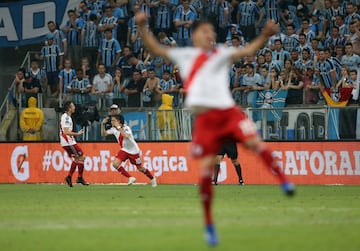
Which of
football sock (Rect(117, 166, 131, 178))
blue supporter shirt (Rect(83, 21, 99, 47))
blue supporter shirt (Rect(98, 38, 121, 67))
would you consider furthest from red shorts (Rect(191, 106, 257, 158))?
blue supporter shirt (Rect(83, 21, 99, 47))

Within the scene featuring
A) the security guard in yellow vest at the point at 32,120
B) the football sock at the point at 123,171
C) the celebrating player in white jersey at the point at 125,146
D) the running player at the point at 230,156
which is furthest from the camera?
the security guard in yellow vest at the point at 32,120

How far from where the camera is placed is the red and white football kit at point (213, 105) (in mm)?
11523

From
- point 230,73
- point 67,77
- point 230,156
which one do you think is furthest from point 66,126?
point 230,73

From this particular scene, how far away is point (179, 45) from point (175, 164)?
166 inches

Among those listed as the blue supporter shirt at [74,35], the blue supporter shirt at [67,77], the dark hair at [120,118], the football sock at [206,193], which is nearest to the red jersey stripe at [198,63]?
the football sock at [206,193]

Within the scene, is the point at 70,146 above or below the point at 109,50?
below

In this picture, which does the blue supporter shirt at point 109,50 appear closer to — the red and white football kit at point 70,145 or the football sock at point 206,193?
the red and white football kit at point 70,145

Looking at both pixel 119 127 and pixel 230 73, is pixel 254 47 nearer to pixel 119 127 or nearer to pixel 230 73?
pixel 119 127

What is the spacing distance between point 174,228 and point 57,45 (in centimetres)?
2119

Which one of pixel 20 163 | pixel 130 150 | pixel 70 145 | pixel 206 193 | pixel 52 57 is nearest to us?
pixel 206 193

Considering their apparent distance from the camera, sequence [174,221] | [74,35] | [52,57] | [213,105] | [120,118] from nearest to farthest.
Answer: [213,105] → [174,221] → [120,118] → [52,57] → [74,35]

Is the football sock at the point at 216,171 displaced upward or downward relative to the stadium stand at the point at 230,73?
downward

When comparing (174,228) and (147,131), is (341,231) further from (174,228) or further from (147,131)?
(147,131)

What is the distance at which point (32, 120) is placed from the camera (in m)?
31.5
